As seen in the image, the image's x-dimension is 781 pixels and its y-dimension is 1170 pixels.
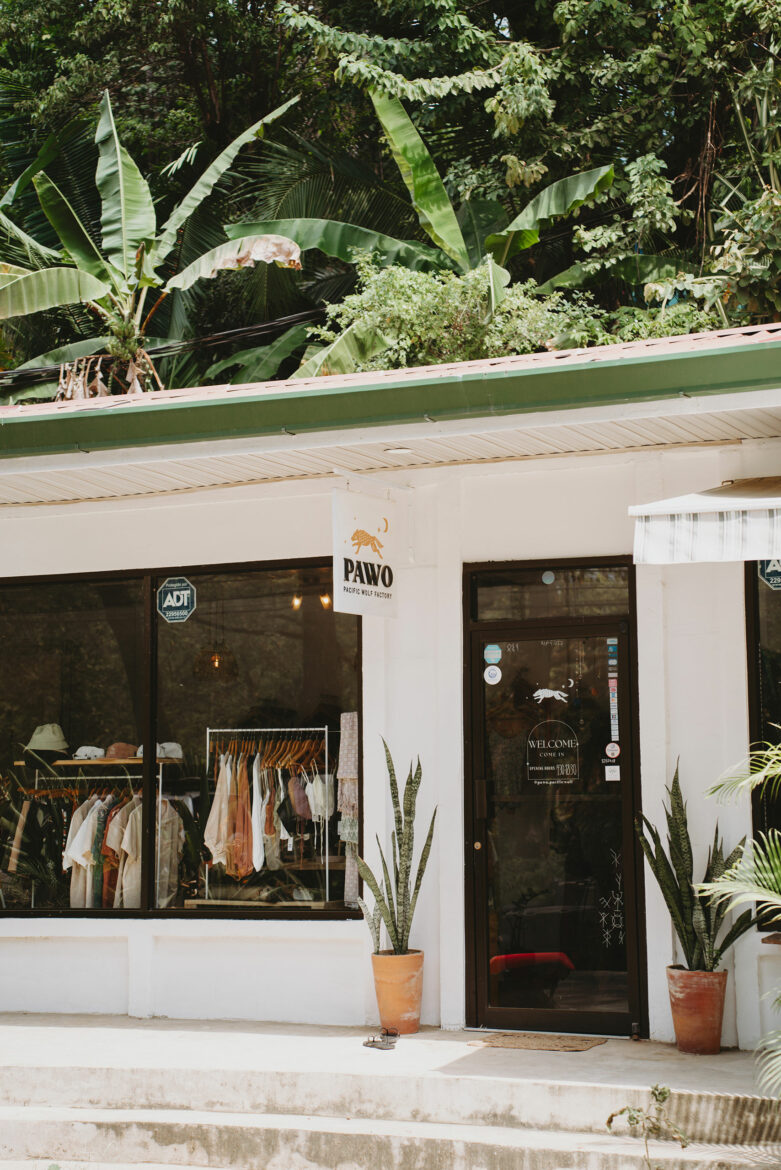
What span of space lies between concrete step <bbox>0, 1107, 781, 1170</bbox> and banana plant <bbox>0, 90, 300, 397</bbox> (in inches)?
273

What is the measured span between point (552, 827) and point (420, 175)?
7954mm

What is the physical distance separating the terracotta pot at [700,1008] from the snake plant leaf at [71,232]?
9.79 metres

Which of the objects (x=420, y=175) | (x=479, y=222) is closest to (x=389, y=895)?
(x=420, y=175)

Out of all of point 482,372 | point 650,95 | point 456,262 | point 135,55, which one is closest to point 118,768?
point 482,372

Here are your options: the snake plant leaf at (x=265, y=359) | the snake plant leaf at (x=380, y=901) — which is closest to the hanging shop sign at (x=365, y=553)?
the snake plant leaf at (x=380, y=901)

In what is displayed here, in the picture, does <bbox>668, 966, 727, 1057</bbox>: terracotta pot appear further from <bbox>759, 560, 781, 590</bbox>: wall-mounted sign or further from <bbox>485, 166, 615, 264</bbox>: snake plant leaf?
<bbox>485, 166, 615, 264</bbox>: snake plant leaf

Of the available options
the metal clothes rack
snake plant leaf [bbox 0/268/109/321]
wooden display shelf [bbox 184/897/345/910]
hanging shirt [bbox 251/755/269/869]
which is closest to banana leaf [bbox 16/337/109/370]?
snake plant leaf [bbox 0/268/109/321]

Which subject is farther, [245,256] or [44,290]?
[245,256]

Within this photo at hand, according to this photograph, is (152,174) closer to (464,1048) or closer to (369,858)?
(369,858)

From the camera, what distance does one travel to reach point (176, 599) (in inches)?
327

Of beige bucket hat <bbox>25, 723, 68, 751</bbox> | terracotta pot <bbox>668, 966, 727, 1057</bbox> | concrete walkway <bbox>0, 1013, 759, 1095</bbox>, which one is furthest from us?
beige bucket hat <bbox>25, 723, 68, 751</bbox>

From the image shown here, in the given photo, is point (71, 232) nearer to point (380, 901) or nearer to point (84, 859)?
point (84, 859)

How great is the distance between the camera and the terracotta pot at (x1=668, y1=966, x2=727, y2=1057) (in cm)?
635

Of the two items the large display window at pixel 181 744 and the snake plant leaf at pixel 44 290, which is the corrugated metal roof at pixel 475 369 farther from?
the snake plant leaf at pixel 44 290
